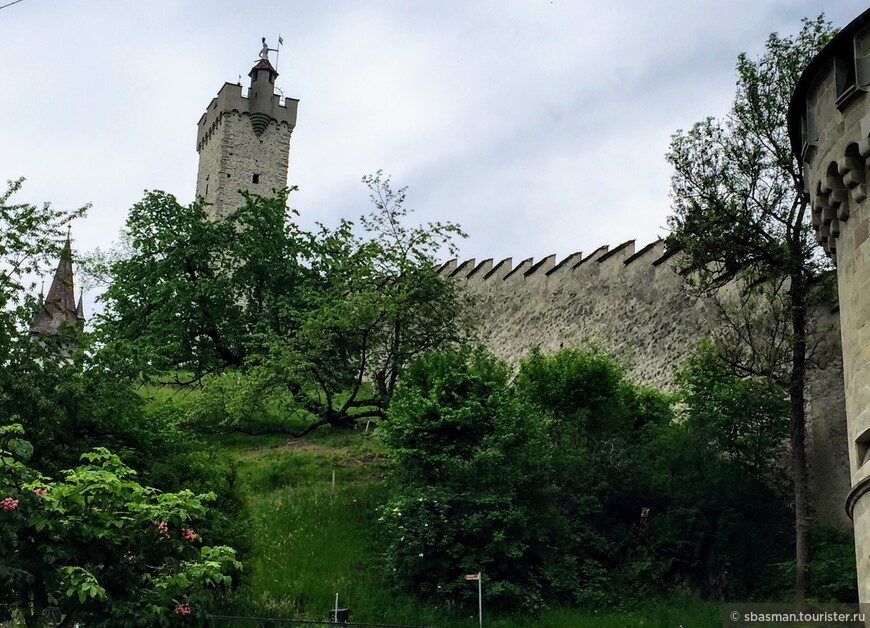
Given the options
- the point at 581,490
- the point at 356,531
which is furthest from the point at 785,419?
the point at 356,531

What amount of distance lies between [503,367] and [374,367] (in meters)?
4.36

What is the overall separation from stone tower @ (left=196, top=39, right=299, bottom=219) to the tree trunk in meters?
35.8

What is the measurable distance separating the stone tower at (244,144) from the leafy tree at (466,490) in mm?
31744

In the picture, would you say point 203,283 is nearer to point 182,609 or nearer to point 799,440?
point 799,440

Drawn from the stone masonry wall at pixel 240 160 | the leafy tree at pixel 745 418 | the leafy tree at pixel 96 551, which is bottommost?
the leafy tree at pixel 96 551

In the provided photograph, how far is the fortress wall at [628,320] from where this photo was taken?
23.0 meters

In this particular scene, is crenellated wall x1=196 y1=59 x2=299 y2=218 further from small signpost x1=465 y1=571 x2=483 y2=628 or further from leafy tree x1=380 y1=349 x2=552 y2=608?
small signpost x1=465 y1=571 x2=483 y2=628

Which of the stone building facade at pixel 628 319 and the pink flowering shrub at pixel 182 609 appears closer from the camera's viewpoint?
the pink flowering shrub at pixel 182 609

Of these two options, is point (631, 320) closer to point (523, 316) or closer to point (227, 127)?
point (523, 316)

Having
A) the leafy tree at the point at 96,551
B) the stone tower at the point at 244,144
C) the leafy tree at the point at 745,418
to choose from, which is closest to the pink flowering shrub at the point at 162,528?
the leafy tree at the point at 96,551

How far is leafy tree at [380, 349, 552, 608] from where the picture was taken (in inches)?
810

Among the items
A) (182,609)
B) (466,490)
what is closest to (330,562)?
(466,490)

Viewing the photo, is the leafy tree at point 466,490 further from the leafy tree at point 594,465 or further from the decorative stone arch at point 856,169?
the decorative stone arch at point 856,169

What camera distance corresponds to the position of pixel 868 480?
38.1ft
